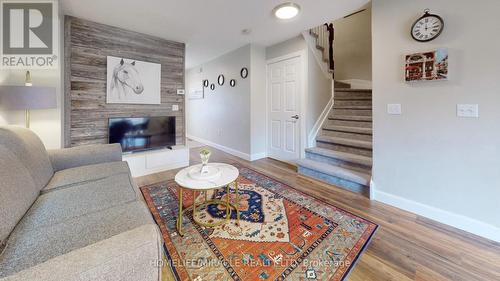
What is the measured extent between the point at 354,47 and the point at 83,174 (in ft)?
18.9

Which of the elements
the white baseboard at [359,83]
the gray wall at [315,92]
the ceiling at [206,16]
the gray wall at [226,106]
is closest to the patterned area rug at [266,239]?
Result: the gray wall at [315,92]

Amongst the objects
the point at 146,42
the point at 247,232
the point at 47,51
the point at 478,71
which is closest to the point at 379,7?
the point at 478,71

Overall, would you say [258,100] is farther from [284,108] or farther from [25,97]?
[25,97]

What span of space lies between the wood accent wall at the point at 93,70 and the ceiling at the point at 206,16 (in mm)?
151

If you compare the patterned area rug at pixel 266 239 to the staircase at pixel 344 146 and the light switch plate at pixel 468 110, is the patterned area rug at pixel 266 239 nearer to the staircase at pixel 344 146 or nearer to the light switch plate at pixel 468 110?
the staircase at pixel 344 146

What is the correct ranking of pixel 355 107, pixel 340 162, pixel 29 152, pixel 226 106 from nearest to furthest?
pixel 29 152
pixel 340 162
pixel 355 107
pixel 226 106

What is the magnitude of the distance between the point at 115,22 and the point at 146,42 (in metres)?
0.52

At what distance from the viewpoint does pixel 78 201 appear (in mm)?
1421

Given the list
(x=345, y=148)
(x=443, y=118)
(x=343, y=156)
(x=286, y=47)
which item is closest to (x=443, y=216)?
(x=443, y=118)

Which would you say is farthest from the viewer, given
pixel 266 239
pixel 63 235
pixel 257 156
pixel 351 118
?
pixel 257 156

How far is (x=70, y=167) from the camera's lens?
2.12 metres

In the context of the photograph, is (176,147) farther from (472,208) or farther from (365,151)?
(472,208)

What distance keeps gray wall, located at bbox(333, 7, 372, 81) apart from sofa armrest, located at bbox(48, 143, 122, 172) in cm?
515

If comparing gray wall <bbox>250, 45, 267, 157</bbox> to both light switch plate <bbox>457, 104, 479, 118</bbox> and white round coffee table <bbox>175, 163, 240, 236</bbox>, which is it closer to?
white round coffee table <bbox>175, 163, 240, 236</bbox>
